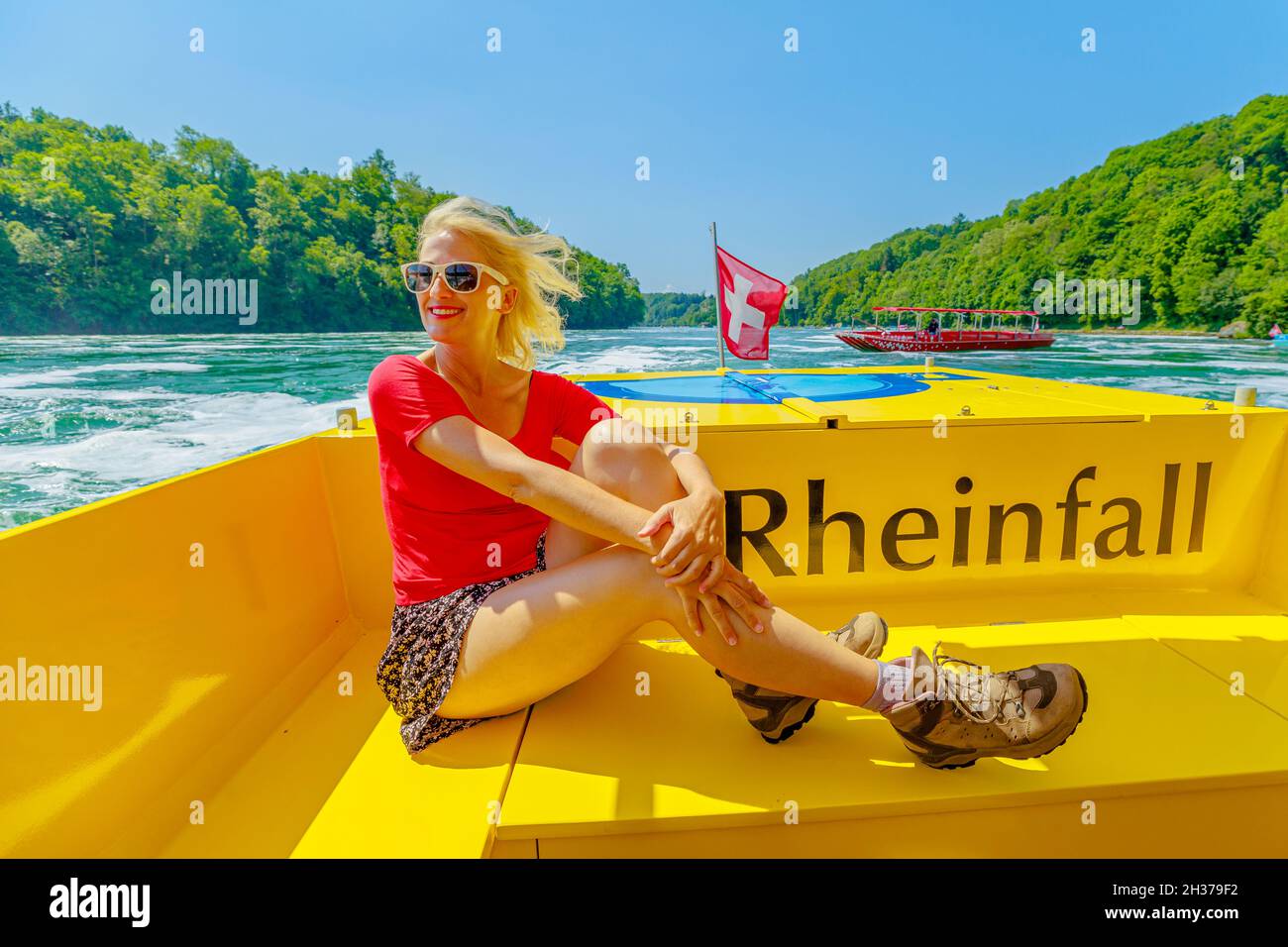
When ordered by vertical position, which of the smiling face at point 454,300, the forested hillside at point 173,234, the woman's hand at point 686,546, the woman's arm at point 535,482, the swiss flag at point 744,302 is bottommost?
the woman's hand at point 686,546

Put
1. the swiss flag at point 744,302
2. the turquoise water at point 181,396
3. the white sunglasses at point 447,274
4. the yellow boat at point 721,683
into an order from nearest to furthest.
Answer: the yellow boat at point 721,683 < the white sunglasses at point 447,274 < the swiss flag at point 744,302 < the turquoise water at point 181,396

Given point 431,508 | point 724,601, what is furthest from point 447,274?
point 724,601

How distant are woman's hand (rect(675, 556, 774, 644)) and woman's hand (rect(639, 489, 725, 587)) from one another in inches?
0.5

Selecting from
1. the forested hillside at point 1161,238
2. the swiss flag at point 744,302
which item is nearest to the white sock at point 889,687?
the swiss flag at point 744,302

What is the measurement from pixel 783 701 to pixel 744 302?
352 centimetres

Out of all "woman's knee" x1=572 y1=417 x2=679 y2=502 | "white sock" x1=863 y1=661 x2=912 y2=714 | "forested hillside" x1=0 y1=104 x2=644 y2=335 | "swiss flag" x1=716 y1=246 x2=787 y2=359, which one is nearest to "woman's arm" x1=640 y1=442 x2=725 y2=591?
"woman's knee" x1=572 y1=417 x2=679 y2=502

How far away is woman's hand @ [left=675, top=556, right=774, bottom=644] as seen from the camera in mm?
1084

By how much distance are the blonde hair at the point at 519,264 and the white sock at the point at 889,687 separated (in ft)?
3.36

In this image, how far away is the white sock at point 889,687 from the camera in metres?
1.09

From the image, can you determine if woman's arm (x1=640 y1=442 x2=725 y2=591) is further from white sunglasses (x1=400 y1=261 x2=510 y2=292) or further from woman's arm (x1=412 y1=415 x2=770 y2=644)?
white sunglasses (x1=400 y1=261 x2=510 y2=292)

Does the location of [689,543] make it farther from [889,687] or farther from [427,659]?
[427,659]

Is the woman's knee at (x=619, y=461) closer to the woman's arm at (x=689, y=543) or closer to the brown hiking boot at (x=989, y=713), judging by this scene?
the woman's arm at (x=689, y=543)
